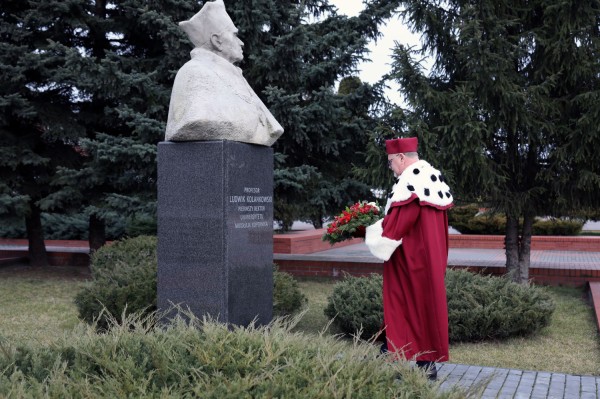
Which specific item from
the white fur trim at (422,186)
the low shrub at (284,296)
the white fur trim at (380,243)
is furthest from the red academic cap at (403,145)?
the low shrub at (284,296)

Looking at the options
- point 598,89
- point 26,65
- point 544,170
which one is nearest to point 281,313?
point 544,170

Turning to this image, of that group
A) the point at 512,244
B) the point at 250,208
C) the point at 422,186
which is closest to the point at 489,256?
the point at 512,244

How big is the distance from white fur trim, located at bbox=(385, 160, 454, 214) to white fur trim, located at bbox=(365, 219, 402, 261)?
0.77ft

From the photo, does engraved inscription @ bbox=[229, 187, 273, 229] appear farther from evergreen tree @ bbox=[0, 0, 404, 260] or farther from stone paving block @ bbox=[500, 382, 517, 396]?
evergreen tree @ bbox=[0, 0, 404, 260]

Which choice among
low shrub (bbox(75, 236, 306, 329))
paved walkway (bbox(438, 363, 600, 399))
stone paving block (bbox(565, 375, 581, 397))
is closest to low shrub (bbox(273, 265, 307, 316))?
low shrub (bbox(75, 236, 306, 329))

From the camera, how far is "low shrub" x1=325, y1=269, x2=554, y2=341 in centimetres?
700

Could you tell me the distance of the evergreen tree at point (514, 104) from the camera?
31.6ft

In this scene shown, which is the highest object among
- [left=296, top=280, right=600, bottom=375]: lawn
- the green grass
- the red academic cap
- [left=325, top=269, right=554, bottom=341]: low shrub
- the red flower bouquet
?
the red academic cap

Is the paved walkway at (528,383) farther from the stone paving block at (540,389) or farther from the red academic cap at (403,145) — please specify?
the red academic cap at (403,145)

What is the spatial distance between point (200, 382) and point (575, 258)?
15.1 metres

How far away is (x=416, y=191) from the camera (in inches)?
188

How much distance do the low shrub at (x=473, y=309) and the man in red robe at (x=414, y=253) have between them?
193 cm

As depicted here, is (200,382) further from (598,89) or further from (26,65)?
(26,65)

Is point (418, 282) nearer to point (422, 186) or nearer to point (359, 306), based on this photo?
point (422, 186)
